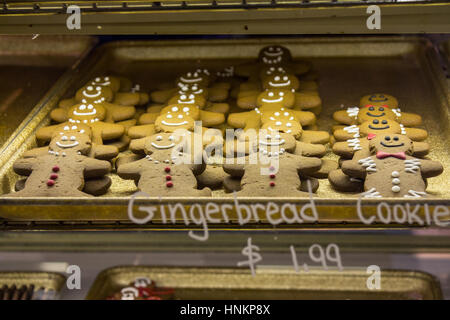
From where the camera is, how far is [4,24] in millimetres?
1916

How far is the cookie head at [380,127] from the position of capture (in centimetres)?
188

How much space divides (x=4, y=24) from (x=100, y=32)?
0.27 m

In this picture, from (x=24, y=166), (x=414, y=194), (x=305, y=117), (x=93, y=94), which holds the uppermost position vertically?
(x=93, y=94)

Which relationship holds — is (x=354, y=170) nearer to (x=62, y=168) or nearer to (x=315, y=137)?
(x=315, y=137)

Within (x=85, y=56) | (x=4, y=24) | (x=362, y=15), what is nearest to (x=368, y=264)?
(x=362, y=15)

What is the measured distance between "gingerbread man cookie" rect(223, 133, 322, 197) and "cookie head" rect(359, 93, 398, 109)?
39cm

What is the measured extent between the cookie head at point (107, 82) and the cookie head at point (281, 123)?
58 centimetres

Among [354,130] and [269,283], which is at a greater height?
[354,130]

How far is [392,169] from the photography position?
1677 millimetres

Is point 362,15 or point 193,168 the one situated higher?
point 362,15

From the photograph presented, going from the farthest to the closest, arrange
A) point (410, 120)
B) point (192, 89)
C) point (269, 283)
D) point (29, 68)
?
point (29, 68) → point (192, 89) → point (410, 120) → point (269, 283)

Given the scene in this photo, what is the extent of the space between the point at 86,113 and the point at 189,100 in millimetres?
323

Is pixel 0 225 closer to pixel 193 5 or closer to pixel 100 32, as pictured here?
pixel 100 32

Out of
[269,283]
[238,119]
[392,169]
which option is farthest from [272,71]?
[269,283]
